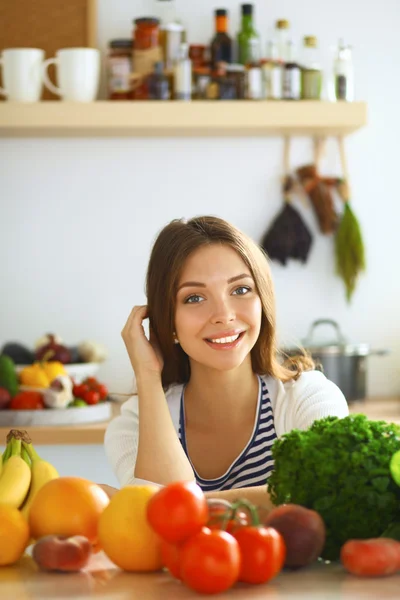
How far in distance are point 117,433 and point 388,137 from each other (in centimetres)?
194

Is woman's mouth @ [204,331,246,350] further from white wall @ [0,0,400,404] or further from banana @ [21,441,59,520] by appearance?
white wall @ [0,0,400,404]

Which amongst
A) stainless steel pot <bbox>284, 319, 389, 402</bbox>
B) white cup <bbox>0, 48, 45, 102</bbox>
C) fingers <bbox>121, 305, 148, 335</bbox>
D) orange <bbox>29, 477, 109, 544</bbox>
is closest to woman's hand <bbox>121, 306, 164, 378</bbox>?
fingers <bbox>121, 305, 148, 335</bbox>

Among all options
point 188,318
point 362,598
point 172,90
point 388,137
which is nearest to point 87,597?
point 362,598

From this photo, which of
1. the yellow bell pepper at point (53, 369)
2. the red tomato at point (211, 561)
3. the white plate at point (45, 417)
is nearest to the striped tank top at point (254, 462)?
the red tomato at point (211, 561)

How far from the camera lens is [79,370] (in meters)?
2.92

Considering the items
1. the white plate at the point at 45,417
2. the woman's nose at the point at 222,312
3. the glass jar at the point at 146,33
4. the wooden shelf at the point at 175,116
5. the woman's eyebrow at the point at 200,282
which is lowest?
the white plate at the point at 45,417

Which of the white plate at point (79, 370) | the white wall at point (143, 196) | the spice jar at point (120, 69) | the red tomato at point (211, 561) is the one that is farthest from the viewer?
the white wall at point (143, 196)

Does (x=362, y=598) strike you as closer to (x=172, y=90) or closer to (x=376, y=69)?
(x=172, y=90)

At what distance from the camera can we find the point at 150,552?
923mm

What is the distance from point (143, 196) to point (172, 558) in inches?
95.1

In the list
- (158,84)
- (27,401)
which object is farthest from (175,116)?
(27,401)

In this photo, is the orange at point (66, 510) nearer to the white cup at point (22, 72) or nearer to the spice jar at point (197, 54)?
the white cup at point (22, 72)

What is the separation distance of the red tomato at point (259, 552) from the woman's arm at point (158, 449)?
0.63m

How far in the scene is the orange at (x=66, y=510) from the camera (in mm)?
972
